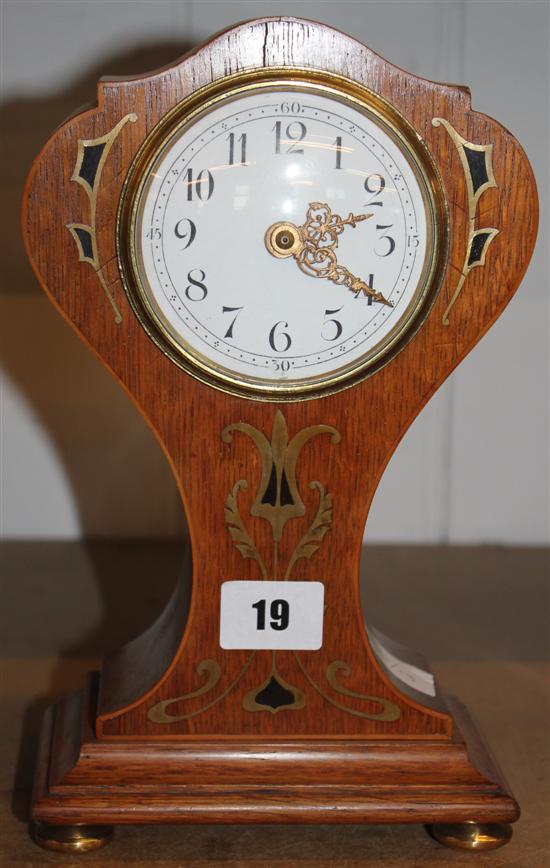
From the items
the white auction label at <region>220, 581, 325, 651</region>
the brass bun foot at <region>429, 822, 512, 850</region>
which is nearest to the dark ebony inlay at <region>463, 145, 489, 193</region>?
the white auction label at <region>220, 581, 325, 651</region>

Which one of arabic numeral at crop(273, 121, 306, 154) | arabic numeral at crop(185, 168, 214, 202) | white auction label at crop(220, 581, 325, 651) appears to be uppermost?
arabic numeral at crop(273, 121, 306, 154)

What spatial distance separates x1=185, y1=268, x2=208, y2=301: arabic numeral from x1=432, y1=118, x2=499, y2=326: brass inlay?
0.24m

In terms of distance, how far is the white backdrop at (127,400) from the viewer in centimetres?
215

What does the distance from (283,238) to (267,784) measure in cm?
55

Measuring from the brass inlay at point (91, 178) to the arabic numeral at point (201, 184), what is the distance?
0.24ft

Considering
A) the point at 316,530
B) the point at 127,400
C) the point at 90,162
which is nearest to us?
the point at 90,162

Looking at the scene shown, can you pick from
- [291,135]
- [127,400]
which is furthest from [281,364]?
[127,400]

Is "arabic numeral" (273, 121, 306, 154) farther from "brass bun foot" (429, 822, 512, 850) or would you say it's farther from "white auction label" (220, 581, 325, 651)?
"brass bun foot" (429, 822, 512, 850)

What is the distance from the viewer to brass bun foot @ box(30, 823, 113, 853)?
4.25 ft

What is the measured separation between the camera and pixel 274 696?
131cm

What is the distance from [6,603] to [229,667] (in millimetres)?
797

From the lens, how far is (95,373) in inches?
88.4

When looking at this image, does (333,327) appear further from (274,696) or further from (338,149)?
(274,696)

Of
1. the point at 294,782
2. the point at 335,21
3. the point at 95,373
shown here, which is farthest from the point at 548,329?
the point at 294,782
